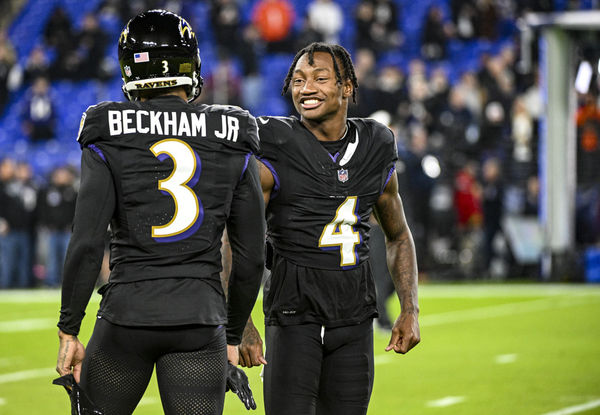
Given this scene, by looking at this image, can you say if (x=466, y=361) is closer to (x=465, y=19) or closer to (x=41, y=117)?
(x=465, y=19)

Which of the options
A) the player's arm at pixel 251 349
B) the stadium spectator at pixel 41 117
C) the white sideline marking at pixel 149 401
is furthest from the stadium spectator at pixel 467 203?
the player's arm at pixel 251 349

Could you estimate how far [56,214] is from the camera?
633 inches

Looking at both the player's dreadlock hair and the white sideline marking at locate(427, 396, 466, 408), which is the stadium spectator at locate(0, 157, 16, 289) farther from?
the player's dreadlock hair

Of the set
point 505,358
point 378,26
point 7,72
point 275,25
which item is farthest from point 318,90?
point 7,72

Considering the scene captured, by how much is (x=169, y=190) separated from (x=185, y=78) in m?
0.36

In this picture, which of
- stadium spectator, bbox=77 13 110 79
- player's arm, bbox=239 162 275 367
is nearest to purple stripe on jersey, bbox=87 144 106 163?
player's arm, bbox=239 162 275 367

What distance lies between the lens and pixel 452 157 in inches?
680

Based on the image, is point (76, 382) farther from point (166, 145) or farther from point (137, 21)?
point (137, 21)

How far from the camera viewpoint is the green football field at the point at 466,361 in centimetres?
680

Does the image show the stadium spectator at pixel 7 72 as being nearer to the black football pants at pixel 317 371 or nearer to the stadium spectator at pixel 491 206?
the stadium spectator at pixel 491 206

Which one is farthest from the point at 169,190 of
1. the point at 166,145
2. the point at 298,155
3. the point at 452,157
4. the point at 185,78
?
the point at 452,157

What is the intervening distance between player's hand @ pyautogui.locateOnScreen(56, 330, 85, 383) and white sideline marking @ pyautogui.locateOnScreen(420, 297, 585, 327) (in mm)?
8106

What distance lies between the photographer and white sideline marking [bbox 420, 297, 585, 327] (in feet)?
37.3

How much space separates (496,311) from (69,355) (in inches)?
379
